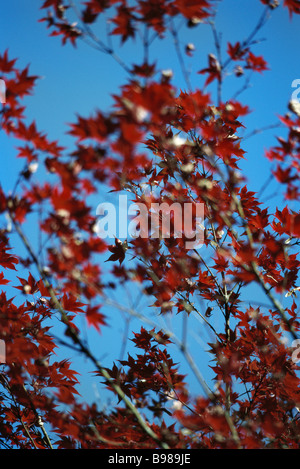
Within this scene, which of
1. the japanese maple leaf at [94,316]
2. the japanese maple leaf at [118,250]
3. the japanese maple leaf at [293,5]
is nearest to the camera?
the japanese maple leaf at [94,316]

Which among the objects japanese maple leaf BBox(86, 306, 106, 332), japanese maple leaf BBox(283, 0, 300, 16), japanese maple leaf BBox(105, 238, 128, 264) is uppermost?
japanese maple leaf BBox(283, 0, 300, 16)

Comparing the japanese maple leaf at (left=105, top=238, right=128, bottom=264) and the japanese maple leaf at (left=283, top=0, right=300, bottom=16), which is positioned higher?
the japanese maple leaf at (left=283, top=0, right=300, bottom=16)

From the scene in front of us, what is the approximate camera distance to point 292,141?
1.96 metres

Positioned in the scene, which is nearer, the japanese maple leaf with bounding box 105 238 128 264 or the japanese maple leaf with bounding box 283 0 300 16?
the japanese maple leaf with bounding box 283 0 300 16

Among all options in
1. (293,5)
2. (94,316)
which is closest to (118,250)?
(94,316)

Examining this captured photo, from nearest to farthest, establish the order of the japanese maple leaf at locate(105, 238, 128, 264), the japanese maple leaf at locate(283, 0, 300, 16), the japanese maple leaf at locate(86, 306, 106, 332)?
the japanese maple leaf at locate(86, 306, 106, 332), the japanese maple leaf at locate(283, 0, 300, 16), the japanese maple leaf at locate(105, 238, 128, 264)

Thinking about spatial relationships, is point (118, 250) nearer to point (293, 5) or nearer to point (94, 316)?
point (94, 316)

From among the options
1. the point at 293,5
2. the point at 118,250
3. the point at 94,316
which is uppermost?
the point at 293,5

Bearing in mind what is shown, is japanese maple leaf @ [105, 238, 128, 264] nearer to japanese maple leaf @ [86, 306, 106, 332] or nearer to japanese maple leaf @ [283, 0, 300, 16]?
japanese maple leaf @ [86, 306, 106, 332]

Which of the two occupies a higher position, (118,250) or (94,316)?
(118,250)

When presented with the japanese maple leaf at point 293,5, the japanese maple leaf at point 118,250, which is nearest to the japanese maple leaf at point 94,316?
the japanese maple leaf at point 118,250

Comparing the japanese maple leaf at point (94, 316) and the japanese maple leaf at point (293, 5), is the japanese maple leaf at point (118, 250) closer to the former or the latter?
the japanese maple leaf at point (94, 316)

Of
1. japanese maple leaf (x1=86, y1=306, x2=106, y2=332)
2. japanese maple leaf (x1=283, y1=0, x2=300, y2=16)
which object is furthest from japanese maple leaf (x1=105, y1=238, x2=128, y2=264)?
japanese maple leaf (x1=283, y1=0, x2=300, y2=16)
